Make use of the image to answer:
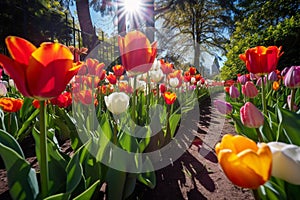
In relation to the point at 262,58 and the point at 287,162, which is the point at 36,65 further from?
the point at 262,58

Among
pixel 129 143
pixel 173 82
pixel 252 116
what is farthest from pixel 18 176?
pixel 173 82

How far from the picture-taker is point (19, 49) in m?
0.48

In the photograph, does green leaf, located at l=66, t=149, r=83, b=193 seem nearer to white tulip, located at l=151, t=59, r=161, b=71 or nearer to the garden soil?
the garden soil

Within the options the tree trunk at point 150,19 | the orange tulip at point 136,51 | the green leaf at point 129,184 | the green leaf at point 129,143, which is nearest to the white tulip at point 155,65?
the orange tulip at point 136,51

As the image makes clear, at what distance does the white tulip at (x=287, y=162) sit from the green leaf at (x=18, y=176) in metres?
0.55

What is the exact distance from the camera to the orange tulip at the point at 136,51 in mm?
865

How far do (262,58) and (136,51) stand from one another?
2.13 ft

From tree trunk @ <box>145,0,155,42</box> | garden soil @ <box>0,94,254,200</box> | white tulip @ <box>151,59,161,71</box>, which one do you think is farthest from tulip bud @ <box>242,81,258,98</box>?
tree trunk @ <box>145,0,155,42</box>

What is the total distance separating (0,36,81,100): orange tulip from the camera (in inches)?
18.8

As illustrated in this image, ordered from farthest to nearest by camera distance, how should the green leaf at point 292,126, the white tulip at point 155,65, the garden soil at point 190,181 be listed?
the white tulip at point 155,65 < the garden soil at point 190,181 < the green leaf at point 292,126

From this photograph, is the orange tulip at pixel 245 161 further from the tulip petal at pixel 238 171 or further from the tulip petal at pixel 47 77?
the tulip petal at pixel 47 77

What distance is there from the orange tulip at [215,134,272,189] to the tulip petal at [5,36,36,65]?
414 mm

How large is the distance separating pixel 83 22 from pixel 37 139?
8.09 m

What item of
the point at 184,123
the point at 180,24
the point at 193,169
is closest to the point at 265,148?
the point at 193,169
